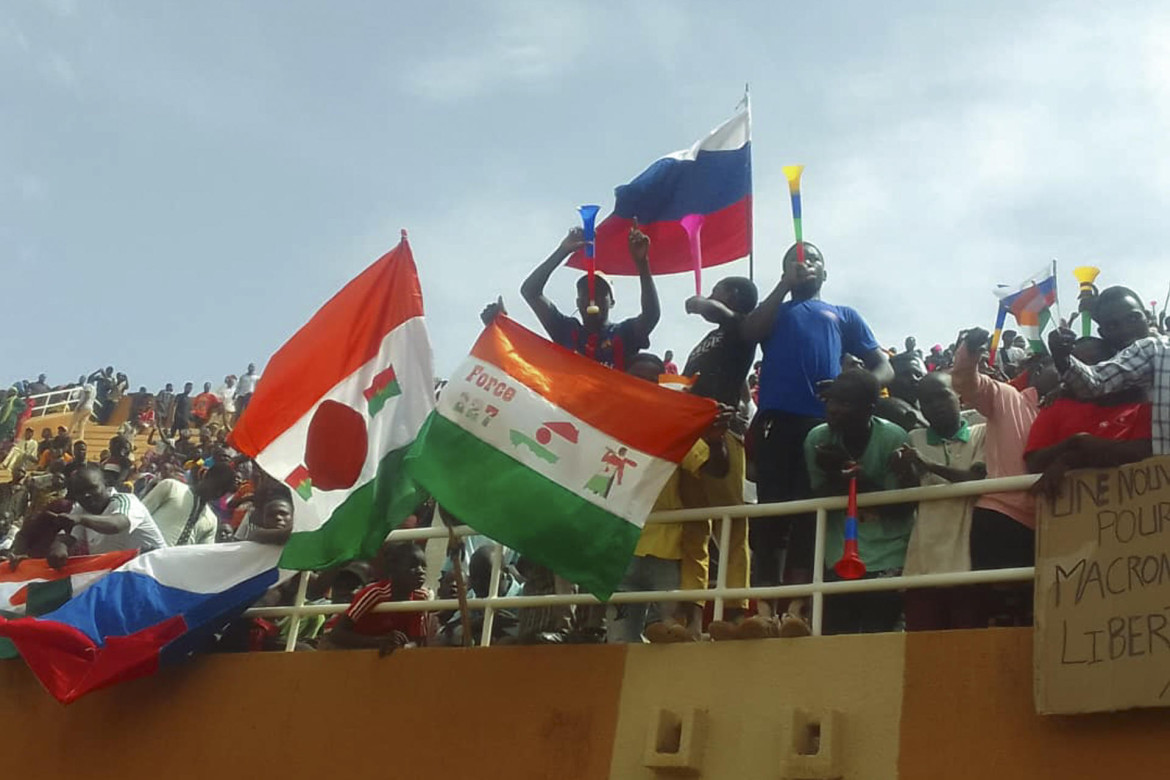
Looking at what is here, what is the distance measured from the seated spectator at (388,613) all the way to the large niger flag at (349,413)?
0.40 meters

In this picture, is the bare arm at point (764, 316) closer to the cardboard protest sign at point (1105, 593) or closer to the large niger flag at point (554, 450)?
the large niger flag at point (554, 450)

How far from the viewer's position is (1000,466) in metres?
6.22

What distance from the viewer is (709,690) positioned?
6191 mm

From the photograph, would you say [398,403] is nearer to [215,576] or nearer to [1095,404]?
[215,576]

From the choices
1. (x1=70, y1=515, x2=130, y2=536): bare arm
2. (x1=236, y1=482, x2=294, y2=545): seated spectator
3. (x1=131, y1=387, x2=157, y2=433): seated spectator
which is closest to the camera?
(x1=236, y1=482, x2=294, y2=545): seated spectator

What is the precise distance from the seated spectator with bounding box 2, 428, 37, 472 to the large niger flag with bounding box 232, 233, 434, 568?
58.8 feet

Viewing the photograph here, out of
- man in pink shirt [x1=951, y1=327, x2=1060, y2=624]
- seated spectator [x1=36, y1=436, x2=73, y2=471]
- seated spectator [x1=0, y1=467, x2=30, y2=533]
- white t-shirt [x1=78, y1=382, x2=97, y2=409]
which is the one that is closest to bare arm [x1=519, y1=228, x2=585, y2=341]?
man in pink shirt [x1=951, y1=327, x2=1060, y2=624]

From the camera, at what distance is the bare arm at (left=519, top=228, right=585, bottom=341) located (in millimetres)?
8078

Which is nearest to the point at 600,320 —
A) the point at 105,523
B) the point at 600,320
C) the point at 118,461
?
the point at 600,320

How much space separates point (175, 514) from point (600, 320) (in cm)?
388

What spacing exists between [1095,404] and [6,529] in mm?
15749

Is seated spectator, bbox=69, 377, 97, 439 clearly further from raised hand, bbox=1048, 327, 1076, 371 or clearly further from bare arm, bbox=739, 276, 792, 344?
raised hand, bbox=1048, 327, 1076, 371

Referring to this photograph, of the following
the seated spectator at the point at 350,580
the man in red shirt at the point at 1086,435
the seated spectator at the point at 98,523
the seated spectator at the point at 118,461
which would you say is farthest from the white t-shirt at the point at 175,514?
the man in red shirt at the point at 1086,435

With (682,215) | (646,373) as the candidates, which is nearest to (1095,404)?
(646,373)
